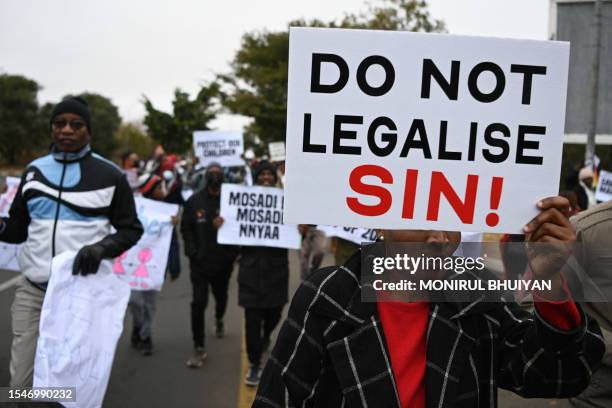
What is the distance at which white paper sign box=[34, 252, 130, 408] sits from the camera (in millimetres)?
3375

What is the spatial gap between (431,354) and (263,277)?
3828 millimetres

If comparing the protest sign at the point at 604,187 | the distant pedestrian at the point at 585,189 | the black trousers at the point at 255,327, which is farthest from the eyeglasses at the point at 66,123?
the protest sign at the point at 604,187

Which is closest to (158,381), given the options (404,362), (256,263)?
(256,263)

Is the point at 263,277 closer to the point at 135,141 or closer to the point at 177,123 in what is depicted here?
the point at 177,123

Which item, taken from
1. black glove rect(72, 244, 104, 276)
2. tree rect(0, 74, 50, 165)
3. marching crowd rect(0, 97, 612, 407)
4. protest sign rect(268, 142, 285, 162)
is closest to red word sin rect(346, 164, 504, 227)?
marching crowd rect(0, 97, 612, 407)

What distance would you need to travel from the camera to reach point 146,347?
6.09 metres

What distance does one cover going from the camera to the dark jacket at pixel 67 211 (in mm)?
3707

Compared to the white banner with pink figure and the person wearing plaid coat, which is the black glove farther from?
the white banner with pink figure

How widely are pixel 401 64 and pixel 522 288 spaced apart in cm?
76

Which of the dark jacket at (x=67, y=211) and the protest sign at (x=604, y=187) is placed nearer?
the dark jacket at (x=67, y=211)

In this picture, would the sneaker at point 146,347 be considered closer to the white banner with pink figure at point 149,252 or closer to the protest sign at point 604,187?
the white banner with pink figure at point 149,252

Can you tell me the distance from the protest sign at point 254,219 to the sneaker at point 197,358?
1.06 metres

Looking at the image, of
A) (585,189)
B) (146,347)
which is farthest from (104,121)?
(146,347)

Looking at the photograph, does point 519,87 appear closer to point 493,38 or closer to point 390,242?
point 493,38
